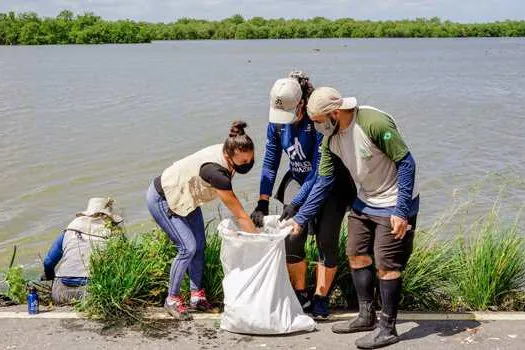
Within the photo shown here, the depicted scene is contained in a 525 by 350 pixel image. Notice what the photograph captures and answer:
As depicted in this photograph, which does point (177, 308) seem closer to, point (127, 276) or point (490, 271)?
point (127, 276)

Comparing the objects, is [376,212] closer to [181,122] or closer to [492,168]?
[492,168]

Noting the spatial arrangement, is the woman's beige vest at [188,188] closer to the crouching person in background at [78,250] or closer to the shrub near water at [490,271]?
the crouching person in background at [78,250]

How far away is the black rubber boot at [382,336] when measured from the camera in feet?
17.1

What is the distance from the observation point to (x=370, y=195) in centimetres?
532

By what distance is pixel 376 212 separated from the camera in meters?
5.29

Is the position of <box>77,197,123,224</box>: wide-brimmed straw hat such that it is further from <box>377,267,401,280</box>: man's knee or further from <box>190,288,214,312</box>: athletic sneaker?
<box>377,267,401,280</box>: man's knee

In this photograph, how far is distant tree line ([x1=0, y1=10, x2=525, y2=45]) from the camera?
107312 mm

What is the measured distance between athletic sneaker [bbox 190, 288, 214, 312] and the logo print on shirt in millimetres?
1270

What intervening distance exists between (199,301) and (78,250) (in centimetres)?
117

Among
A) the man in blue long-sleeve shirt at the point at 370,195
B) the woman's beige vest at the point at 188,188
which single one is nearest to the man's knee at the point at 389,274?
the man in blue long-sleeve shirt at the point at 370,195

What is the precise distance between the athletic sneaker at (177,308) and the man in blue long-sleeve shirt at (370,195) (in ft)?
3.45

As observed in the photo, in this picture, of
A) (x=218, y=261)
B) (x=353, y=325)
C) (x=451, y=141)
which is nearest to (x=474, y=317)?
(x=353, y=325)

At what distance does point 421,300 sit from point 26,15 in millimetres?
111691

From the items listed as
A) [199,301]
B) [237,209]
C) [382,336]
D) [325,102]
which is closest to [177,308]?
[199,301]
